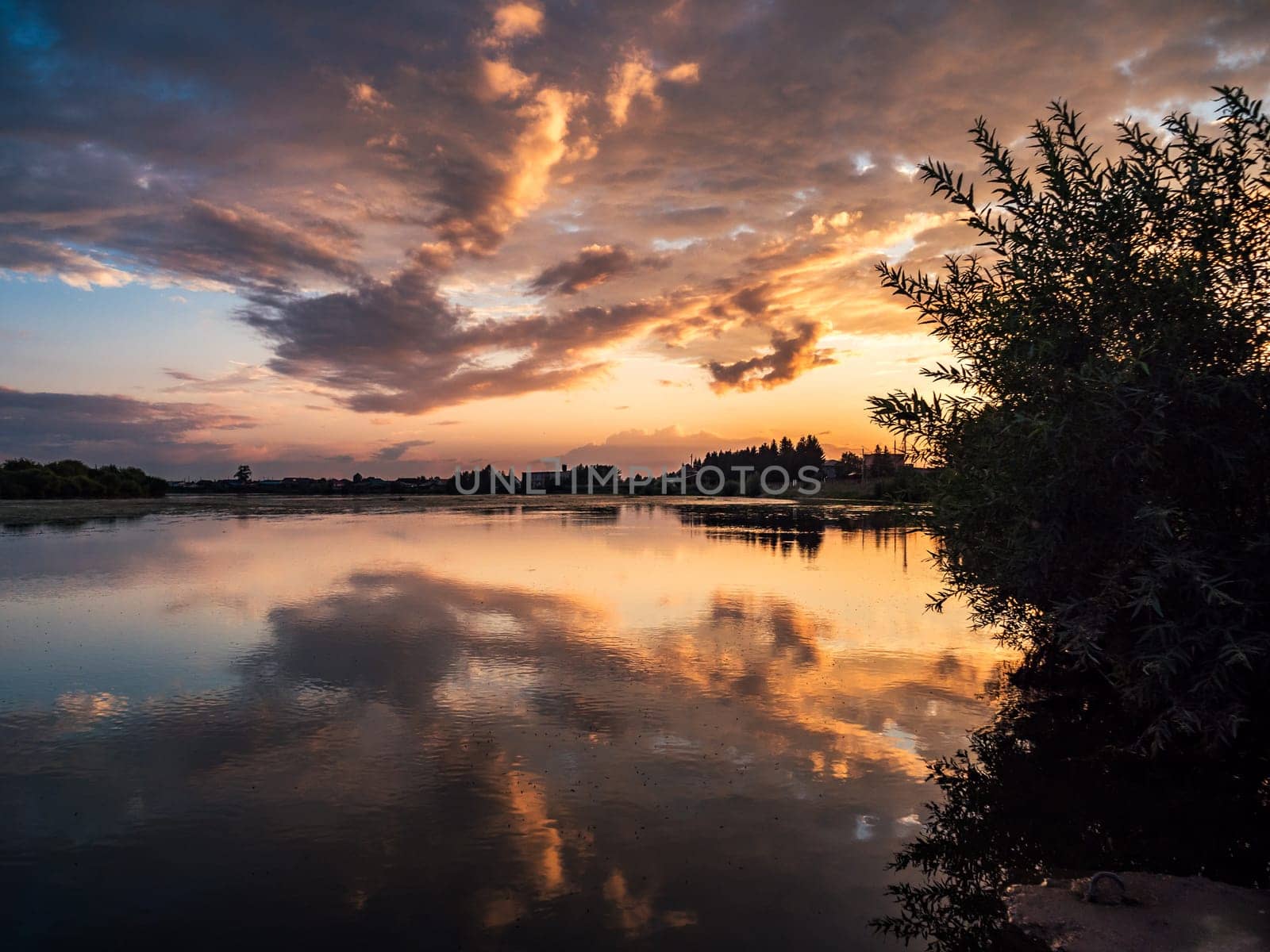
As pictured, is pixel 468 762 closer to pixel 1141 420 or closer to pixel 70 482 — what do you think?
pixel 1141 420

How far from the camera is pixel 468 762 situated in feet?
48.9

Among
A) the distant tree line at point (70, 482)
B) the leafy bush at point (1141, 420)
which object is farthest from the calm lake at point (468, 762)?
the distant tree line at point (70, 482)

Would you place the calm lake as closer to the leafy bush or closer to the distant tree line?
the leafy bush

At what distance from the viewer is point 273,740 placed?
Result: 52.4ft

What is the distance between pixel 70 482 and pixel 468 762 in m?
172

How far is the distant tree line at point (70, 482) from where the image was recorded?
137000 millimetres

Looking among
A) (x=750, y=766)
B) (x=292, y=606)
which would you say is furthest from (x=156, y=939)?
(x=292, y=606)

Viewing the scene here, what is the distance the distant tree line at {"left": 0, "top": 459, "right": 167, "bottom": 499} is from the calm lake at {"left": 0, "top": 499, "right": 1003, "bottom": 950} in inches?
5179

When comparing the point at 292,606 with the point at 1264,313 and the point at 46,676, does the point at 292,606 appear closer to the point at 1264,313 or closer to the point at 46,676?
the point at 46,676

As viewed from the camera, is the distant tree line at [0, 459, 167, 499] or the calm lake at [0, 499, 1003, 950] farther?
the distant tree line at [0, 459, 167, 499]

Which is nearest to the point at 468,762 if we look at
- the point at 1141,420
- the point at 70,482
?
the point at 1141,420

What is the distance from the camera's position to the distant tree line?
449 ft

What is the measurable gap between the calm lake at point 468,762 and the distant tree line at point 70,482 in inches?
5179

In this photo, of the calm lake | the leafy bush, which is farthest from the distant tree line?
the leafy bush
